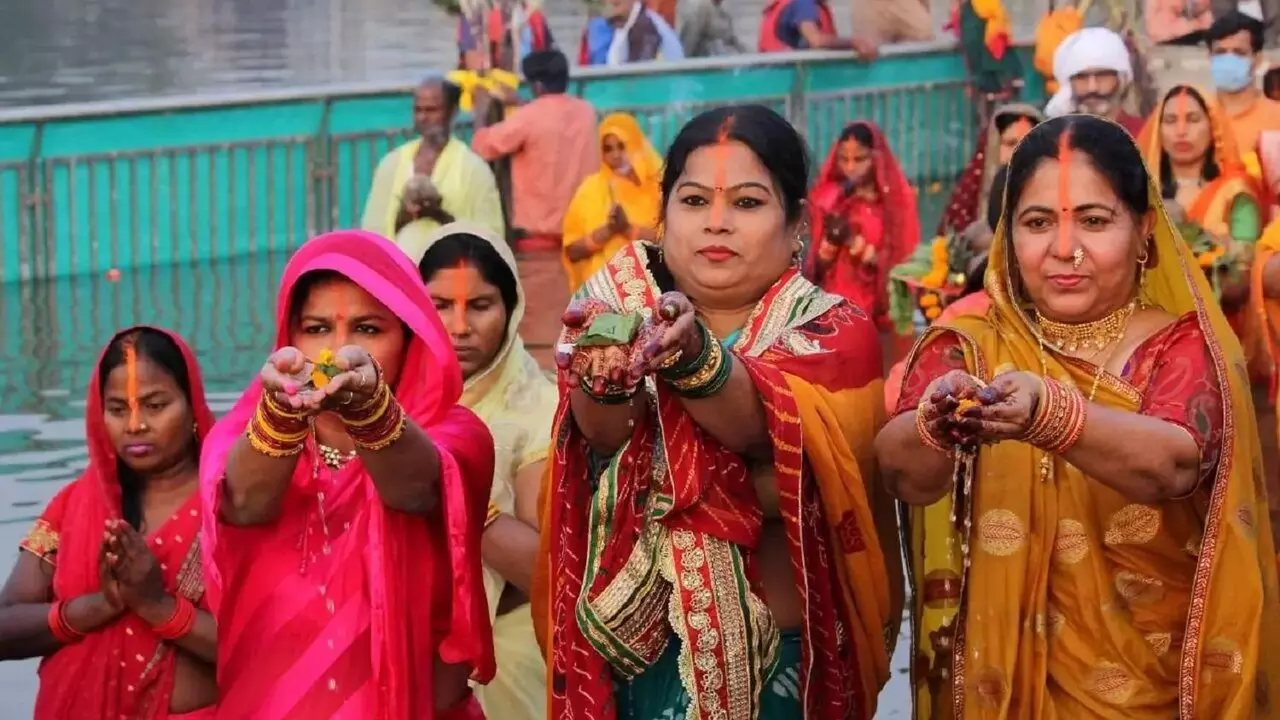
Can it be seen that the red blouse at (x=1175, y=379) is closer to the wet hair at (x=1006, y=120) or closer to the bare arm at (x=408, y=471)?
the bare arm at (x=408, y=471)

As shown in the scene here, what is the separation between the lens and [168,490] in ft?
14.1

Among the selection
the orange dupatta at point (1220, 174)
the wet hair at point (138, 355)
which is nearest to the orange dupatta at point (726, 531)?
the wet hair at point (138, 355)

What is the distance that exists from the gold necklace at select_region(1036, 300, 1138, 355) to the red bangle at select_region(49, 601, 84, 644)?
187 cm

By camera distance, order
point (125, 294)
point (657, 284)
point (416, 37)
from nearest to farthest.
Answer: point (657, 284), point (125, 294), point (416, 37)

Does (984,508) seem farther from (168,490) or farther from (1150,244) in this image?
(168,490)

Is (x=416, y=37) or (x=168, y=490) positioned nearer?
(x=168, y=490)

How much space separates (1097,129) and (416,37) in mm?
24441

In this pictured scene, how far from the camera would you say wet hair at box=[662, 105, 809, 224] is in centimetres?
371

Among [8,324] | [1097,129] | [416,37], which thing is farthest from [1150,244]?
[416,37]

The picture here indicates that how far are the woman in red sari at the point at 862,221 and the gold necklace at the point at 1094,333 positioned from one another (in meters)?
5.95

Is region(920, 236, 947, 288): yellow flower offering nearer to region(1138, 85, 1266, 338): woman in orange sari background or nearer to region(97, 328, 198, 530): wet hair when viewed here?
region(1138, 85, 1266, 338): woman in orange sari background

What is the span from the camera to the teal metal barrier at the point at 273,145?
1306 cm

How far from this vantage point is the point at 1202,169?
7.43m

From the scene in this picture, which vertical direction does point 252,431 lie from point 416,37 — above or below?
below
